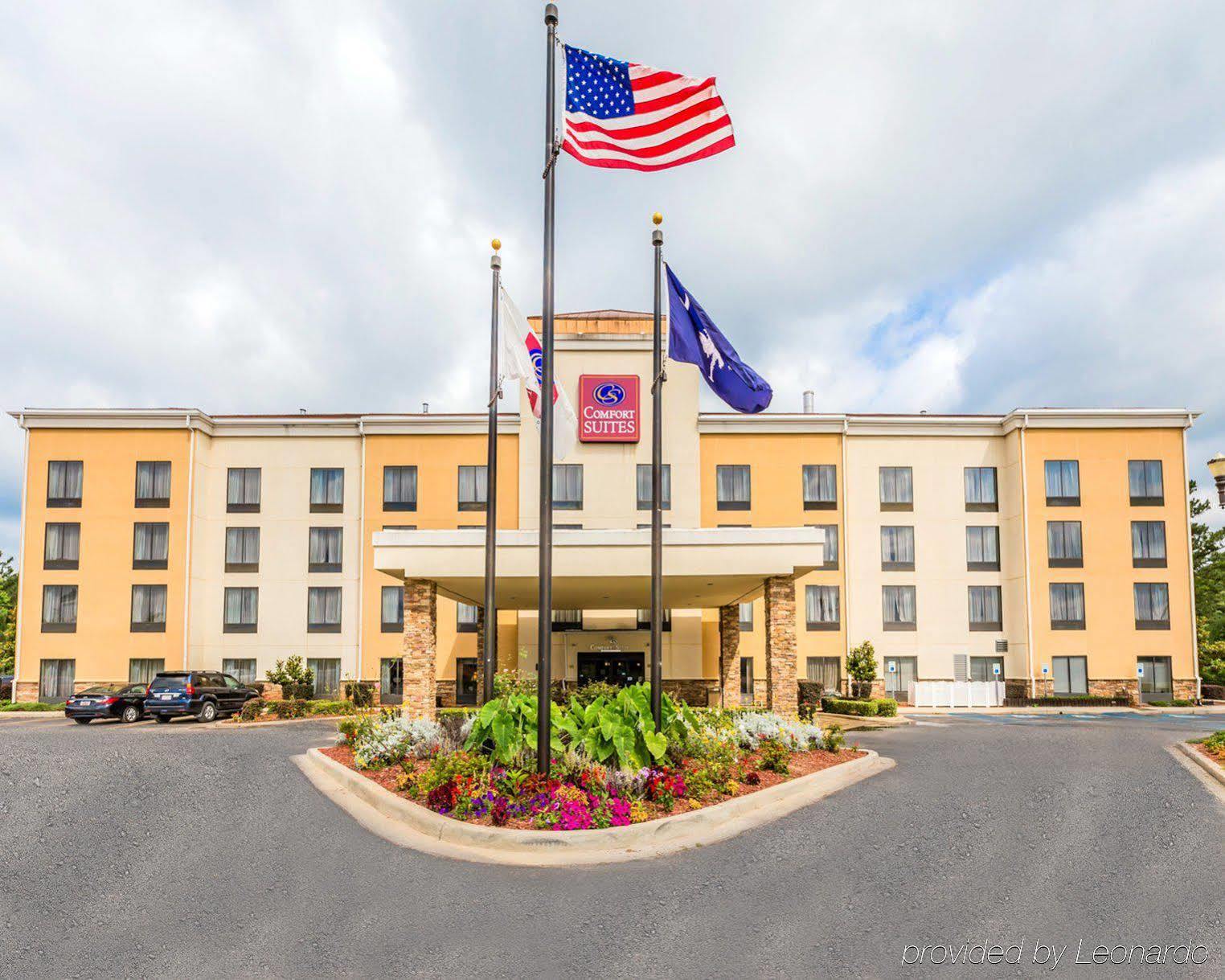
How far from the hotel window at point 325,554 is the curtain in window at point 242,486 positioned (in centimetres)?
274

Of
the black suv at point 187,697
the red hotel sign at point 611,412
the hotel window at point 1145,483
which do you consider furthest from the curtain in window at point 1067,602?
the black suv at point 187,697

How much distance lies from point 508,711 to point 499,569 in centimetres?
902

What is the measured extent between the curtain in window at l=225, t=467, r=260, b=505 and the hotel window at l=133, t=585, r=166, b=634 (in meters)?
4.72

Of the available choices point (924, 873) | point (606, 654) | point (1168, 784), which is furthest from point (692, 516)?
point (924, 873)

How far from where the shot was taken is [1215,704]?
3775 cm

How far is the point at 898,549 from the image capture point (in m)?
39.5

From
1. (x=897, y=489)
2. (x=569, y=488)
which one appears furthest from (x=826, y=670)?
(x=569, y=488)

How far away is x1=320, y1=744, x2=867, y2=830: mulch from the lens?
36.2 ft

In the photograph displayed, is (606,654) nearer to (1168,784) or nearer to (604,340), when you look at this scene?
(604,340)

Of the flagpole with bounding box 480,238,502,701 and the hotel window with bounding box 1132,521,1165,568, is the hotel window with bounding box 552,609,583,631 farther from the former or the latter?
the hotel window with bounding box 1132,521,1165,568

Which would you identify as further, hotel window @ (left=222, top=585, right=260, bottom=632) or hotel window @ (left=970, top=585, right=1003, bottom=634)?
hotel window @ (left=970, top=585, right=1003, bottom=634)

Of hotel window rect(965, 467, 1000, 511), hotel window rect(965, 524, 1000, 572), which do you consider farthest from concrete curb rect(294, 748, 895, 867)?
hotel window rect(965, 467, 1000, 511)

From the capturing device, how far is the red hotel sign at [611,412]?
35.2 m

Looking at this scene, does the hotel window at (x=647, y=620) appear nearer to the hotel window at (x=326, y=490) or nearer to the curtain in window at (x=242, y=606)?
the hotel window at (x=326, y=490)
